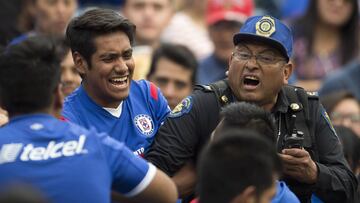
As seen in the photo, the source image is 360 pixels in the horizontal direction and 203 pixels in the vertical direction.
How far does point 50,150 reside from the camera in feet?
15.0

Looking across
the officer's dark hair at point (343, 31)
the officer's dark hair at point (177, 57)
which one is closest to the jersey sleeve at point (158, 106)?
the officer's dark hair at point (177, 57)

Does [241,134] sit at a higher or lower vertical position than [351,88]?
higher

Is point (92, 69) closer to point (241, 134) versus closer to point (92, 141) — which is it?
point (92, 141)

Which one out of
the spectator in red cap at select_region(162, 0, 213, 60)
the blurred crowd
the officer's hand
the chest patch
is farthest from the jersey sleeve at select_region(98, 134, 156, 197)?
the spectator in red cap at select_region(162, 0, 213, 60)

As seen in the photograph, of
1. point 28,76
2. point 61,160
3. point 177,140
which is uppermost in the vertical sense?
point 28,76

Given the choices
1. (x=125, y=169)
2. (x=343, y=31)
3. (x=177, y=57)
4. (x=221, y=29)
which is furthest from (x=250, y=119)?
(x=343, y=31)

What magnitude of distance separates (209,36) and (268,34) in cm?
459

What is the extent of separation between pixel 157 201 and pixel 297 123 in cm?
160

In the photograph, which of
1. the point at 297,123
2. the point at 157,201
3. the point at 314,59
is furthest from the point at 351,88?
the point at 157,201

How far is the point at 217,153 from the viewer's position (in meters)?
4.19

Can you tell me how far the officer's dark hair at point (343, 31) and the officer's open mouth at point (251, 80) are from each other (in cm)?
442

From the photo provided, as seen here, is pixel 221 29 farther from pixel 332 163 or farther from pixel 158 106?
pixel 332 163

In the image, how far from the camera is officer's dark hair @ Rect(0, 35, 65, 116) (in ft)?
15.1

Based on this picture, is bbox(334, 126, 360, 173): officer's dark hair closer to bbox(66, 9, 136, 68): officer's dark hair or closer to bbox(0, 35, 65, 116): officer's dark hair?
bbox(66, 9, 136, 68): officer's dark hair
